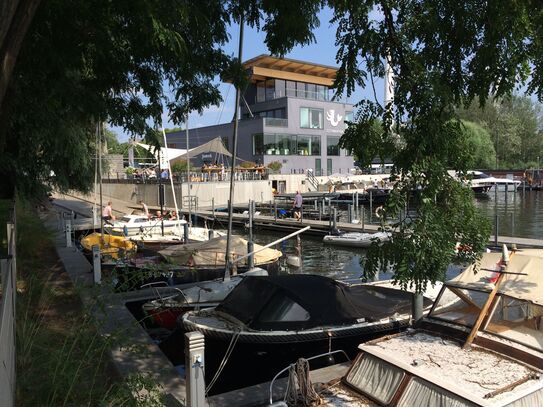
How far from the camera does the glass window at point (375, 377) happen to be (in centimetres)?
536

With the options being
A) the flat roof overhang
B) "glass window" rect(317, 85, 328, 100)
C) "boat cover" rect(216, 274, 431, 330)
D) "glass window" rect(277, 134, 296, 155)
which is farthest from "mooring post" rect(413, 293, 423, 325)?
"glass window" rect(317, 85, 328, 100)

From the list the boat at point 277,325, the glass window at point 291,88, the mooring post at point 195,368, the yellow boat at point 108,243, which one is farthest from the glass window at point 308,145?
the mooring post at point 195,368

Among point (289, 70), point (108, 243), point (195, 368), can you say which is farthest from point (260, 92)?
point (195, 368)

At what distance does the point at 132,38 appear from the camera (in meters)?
6.58

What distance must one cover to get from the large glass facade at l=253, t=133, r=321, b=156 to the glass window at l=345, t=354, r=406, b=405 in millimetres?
49484

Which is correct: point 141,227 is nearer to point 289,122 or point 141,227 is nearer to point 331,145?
point 289,122

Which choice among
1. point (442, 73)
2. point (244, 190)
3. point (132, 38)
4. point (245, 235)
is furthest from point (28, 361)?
point (244, 190)

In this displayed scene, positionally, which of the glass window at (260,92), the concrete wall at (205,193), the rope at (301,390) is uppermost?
the glass window at (260,92)

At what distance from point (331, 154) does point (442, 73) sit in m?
57.0

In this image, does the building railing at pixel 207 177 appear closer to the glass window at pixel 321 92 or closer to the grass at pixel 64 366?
the glass window at pixel 321 92

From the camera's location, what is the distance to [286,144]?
56.8m

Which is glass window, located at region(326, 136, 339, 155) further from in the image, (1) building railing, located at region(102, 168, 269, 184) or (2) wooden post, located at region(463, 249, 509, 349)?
(2) wooden post, located at region(463, 249, 509, 349)

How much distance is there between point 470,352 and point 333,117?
57.4 m

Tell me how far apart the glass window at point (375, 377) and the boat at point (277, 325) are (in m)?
2.39
